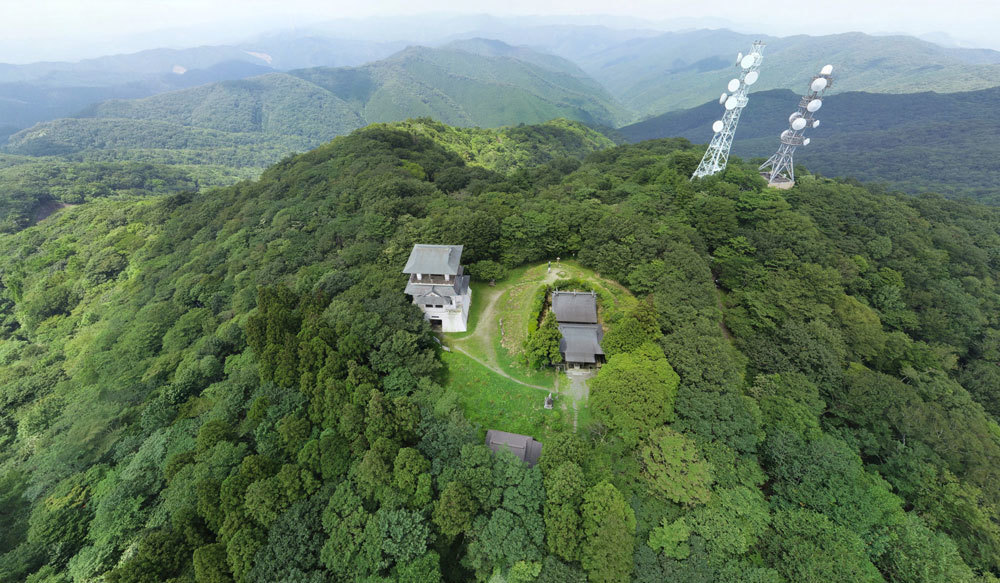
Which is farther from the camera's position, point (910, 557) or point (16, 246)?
point (16, 246)

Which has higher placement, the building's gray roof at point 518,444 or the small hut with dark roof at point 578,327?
the small hut with dark roof at point 578,327

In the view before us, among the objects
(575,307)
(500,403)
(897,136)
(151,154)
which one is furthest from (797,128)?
(151,154)

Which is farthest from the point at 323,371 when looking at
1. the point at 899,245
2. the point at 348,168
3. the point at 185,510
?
the point at 899,245

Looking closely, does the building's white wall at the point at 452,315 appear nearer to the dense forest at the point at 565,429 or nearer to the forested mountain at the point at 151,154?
the dense forest at the point at 565,429

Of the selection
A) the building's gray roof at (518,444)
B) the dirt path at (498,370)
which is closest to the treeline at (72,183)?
the dirt path at (498,370)

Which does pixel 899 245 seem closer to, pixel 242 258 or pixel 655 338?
pixel 655 338

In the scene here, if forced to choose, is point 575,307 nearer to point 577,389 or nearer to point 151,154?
point 577,389

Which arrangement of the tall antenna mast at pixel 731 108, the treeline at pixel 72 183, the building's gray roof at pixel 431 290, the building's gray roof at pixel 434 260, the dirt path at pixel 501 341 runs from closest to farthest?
the dirt path at pixel 501 341, the building's gray roof at pixel 434 260, the building's gray roof at pixel 431 290, the tall antenna mast at pixel 731 108, the treeline at pixel 72 183
